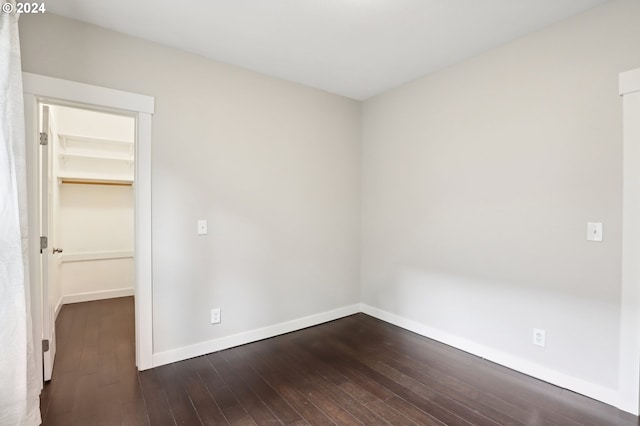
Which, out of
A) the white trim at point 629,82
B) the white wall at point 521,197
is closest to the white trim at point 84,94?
the white wall at point 521,197

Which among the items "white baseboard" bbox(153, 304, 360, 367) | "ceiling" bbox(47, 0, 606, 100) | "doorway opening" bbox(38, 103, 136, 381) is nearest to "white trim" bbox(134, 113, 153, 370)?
"white baseboard" bbox(153, 304, 360, 367)

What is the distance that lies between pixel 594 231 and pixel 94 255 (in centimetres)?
562

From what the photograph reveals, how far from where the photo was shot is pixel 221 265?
292 centimetres

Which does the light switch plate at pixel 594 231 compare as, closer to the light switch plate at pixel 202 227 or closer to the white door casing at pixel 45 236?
the light switch plate at pixel 202 227

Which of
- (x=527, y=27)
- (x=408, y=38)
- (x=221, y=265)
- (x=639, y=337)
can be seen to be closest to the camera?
(x=639, y=337)

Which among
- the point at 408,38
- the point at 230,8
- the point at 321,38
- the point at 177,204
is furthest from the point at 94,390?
the point at 408,38

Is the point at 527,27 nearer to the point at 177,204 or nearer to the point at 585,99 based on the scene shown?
the point at 585,99

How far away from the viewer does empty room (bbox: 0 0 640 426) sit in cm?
203

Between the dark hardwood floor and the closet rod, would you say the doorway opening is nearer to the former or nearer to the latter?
the closet rod

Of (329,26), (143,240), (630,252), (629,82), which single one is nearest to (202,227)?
(143,240)

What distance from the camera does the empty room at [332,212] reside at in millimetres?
2029

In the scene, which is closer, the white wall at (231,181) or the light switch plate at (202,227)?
the white wall at (231,181)

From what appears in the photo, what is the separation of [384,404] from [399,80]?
9.90ft

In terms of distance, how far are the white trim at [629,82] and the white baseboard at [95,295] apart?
231 inches
